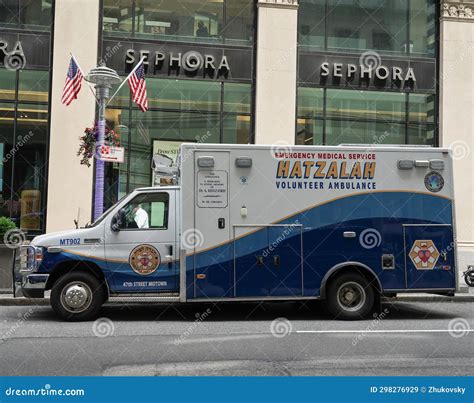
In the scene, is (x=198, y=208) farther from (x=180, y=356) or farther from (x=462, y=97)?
(x=462, y=97)

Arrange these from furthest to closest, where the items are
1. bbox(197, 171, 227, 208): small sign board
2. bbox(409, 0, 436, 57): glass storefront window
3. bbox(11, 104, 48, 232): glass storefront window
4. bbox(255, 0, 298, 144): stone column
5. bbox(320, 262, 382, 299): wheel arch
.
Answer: bbox(409, 0, 436, 57): glass storefront window → bbox(255, 0, 298, 144): stone column → bbox(11, 104, 48, 232): glass storefront window → bbox(320, 262, 382, 299): wheel arch → bbox(197, 171, 227, 208): small sign board

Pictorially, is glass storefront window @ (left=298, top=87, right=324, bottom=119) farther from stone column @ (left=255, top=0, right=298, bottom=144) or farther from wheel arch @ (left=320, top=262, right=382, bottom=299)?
wheel arch @ (left=320, top=262, right=382, bottom=299)

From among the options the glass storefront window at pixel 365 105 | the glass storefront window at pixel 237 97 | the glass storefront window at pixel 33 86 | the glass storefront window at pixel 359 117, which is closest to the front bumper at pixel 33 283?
the glass storefront window at pixel 33 86

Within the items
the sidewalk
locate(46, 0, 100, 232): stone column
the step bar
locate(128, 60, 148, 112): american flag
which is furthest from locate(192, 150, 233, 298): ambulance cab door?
locate(46, 0, 100, 232): stone column

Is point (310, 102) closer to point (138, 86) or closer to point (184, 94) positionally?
point (184, 94)

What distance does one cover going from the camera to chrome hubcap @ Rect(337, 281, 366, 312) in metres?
10.1

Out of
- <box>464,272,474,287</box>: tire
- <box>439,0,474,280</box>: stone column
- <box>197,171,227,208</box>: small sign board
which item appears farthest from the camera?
<box>439,0,474,280</box>: stone column

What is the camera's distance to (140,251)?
9727 mm

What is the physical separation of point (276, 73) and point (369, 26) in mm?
3542

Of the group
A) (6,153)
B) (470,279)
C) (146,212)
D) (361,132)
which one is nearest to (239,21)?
(361,132)

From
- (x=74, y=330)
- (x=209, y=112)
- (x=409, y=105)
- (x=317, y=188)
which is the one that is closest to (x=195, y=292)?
(x=74, y=330)

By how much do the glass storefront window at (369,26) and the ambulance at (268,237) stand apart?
33.5 feet

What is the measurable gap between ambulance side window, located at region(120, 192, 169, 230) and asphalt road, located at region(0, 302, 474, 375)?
1.53m

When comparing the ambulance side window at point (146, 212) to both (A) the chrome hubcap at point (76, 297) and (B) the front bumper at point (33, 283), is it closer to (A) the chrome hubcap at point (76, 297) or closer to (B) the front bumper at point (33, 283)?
(A) the chrome hubcap at point (76, 297)
